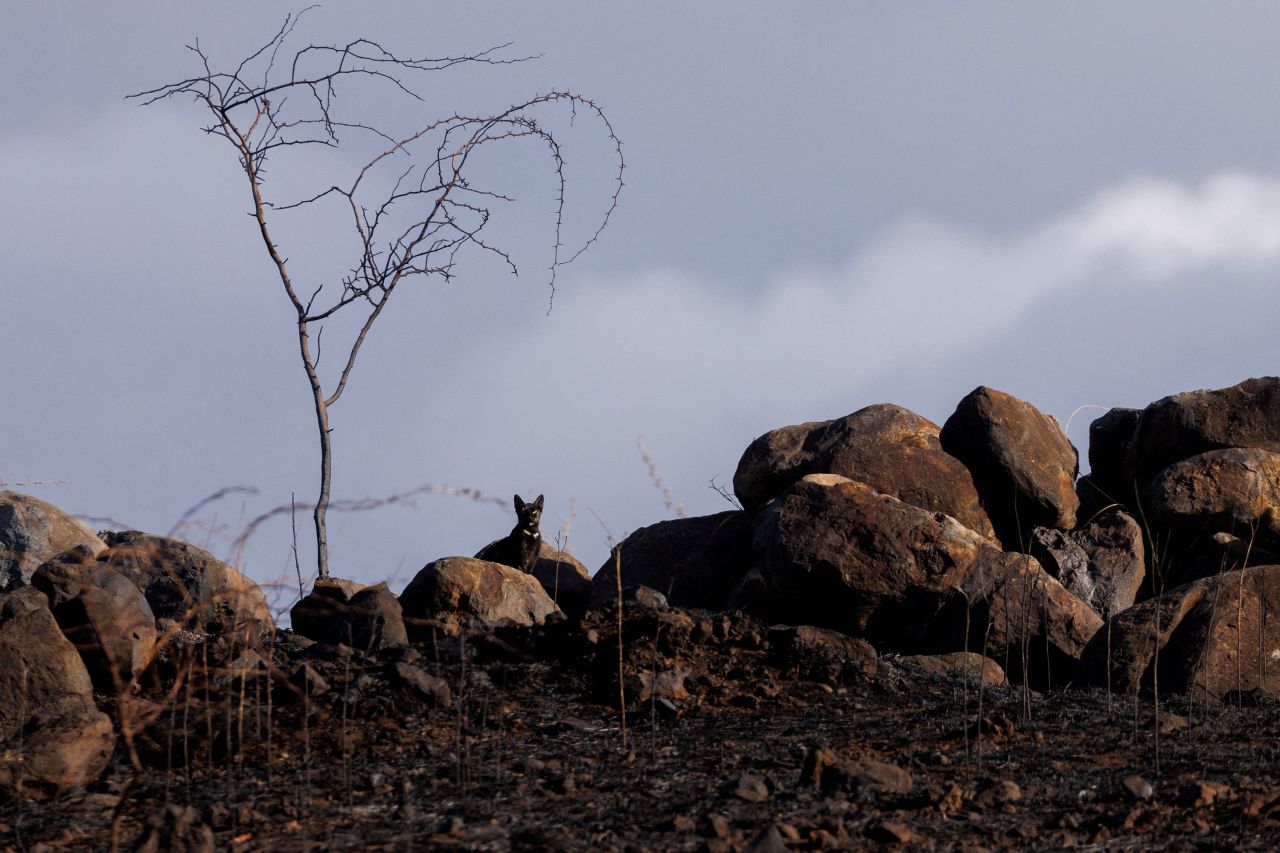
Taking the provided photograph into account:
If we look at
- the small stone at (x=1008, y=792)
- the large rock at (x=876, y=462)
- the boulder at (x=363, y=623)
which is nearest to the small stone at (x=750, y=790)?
the small stone at (x=1008, y=792)

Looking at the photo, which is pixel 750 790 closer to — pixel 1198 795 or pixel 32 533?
pixel 1198 795

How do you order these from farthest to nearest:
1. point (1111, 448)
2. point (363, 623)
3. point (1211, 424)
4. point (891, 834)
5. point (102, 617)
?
point (1111, 448) → point (1211, 424) → point (363, 623) → point (102, 617) → point (891, 834)

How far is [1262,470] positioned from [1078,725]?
5689mm

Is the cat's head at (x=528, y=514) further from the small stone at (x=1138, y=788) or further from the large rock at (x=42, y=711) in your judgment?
the small stone at (x=1138, y=788)

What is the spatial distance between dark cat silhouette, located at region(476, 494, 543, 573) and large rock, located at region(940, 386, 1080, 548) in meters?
3.74

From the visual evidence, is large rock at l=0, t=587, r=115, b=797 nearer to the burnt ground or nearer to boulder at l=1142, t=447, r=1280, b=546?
the burnt ground

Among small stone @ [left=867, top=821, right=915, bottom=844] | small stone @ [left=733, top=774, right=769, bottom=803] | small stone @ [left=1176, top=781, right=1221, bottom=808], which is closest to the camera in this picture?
small stone @ [left=867, top=821, right=915, bottom=844]

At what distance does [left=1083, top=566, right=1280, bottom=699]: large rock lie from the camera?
26.3 feet

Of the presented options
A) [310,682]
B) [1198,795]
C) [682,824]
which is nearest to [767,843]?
[682,824]

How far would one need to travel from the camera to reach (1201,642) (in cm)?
808

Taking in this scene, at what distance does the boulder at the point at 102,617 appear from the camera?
7.10 m

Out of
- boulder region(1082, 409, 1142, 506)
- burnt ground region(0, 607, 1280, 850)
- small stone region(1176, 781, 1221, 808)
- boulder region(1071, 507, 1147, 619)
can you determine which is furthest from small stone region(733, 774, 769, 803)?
boulder region(1082, 409, 1142, 506)

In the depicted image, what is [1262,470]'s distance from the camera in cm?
1138

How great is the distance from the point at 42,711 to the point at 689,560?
620cm
